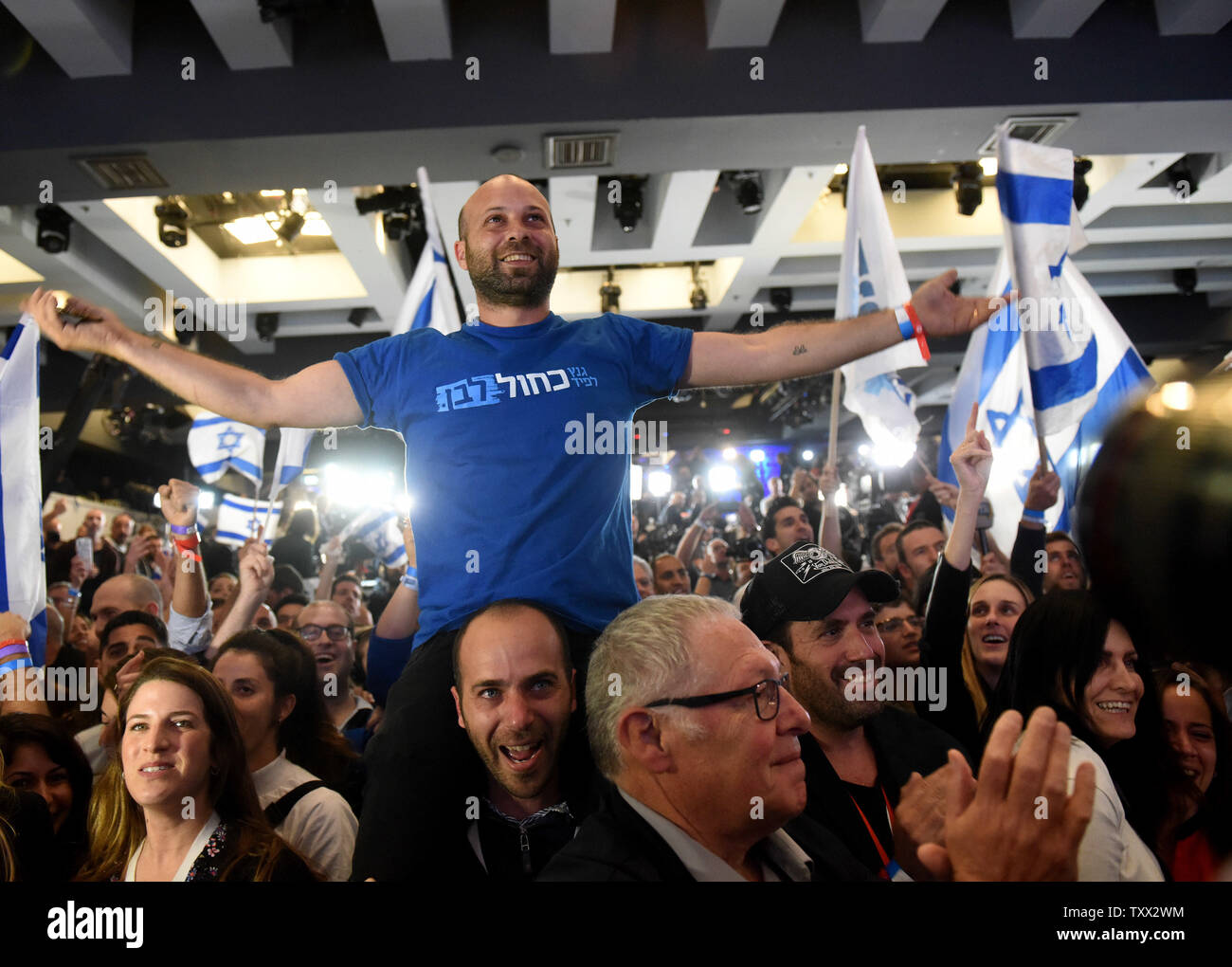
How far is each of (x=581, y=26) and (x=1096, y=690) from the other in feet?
10.8

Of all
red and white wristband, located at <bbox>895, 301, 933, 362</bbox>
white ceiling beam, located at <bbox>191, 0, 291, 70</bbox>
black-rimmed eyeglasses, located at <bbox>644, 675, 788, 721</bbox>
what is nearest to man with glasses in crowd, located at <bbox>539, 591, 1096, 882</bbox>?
black-rimmed eyeglasses, located at <bbox>644, 675, 788, 721</bbox>

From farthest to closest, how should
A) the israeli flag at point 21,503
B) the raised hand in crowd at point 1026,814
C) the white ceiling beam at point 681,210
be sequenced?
the white ceiling beam at point 681,210
the israeli flag at point 21,503
the raised hand in crowd at point 1026,814

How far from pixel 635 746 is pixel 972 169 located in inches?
201

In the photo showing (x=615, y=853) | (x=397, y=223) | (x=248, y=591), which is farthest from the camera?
(x=397, y=223)

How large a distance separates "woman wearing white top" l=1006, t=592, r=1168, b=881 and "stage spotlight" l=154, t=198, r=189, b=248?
18.0 feet

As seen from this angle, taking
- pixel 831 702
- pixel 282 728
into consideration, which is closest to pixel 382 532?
pixel 282 728

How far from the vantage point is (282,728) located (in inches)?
105

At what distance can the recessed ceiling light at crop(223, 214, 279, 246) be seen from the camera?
6945 mm

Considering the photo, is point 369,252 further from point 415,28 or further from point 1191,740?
point 1191,740

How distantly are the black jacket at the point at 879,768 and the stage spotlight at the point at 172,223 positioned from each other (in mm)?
5349

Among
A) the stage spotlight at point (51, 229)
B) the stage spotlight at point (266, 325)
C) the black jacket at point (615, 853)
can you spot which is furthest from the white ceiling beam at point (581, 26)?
the stage spotlight at point (266, 325)

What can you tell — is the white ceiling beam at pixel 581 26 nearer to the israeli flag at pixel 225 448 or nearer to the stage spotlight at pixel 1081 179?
the israeli flag at pixel 225 448

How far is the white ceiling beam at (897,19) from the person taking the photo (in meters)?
3.88
